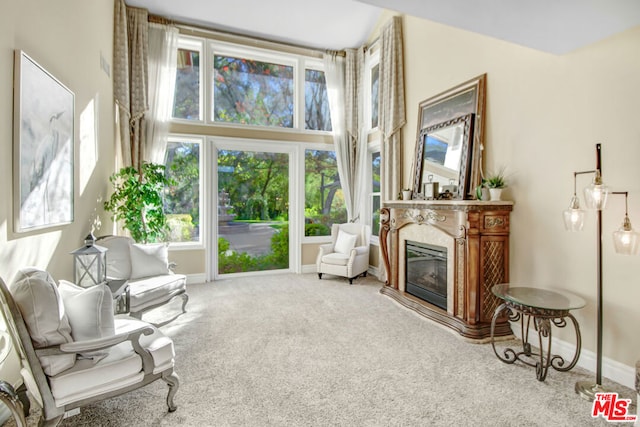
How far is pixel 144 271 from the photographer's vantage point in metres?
3.81

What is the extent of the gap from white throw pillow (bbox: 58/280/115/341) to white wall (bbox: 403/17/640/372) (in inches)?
133

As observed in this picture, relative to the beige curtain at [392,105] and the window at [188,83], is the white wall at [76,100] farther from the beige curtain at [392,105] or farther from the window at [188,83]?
the beige curtain at [392,105]

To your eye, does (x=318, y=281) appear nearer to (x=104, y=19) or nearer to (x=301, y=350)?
(x=301, y=350)

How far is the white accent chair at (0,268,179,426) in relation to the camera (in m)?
1.63

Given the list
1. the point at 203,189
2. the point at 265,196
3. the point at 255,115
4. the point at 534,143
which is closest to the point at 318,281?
the point at 265,196

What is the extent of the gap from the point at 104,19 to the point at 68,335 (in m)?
4.06

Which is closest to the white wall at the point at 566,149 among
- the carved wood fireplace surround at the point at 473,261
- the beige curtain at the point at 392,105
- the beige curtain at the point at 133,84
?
the carved wood fireplace surround at the point at 473,261

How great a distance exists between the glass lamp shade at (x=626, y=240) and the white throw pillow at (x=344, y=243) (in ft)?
11.7

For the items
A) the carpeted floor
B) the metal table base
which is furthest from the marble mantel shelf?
the carpeted floor

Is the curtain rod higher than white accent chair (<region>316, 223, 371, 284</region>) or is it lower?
higher

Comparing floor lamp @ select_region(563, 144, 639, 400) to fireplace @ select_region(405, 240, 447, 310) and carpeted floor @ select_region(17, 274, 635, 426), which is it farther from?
fireplace @ select_region(405, 240, 447, 310)

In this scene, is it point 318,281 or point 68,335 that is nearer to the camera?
point 68,335

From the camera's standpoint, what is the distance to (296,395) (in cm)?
226

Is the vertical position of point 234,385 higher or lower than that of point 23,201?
lower
